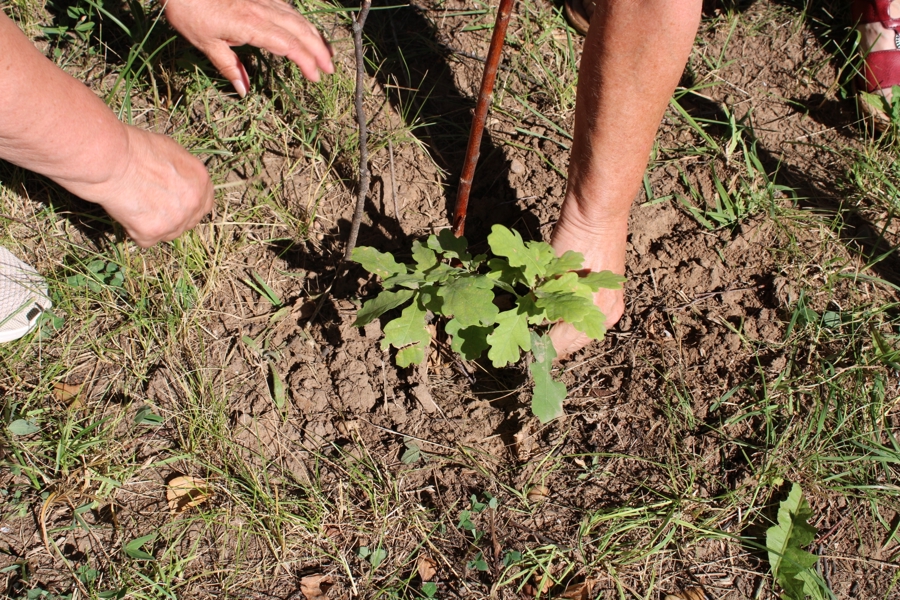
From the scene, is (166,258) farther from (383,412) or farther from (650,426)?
(650,426)

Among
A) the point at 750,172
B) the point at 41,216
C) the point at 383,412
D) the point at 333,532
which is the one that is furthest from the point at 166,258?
the point at 750,172

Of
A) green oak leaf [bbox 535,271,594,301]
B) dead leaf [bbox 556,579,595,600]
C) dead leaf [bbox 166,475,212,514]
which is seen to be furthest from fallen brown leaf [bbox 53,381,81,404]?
dead leaf [bbox 556,579,595,600]

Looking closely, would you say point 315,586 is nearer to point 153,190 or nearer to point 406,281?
point 406,281

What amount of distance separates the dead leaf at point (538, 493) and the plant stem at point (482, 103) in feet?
2.69

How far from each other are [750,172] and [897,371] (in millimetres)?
875

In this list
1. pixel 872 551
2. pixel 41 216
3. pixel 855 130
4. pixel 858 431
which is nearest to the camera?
pixel 872 551

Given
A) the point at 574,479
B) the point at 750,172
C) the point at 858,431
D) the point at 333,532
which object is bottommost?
the point at 333,532

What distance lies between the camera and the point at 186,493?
201 cm

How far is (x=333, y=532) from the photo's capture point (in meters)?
1.98

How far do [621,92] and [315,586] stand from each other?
1.59 metres

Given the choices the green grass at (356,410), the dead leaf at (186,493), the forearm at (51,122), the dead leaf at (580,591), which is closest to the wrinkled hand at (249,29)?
the green grass at (356,410)

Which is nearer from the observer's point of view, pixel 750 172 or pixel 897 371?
pixel 897 371

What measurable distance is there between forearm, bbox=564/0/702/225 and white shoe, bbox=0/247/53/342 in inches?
70.0

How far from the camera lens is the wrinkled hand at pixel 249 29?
2.29m
